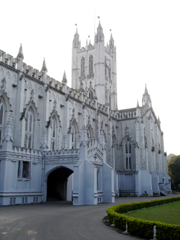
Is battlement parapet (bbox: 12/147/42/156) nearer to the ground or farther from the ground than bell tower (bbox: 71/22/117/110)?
nearer to the ground

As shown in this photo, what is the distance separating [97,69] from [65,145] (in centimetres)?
3711

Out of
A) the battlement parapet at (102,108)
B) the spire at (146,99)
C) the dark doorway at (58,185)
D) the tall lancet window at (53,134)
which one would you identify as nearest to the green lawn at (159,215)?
the dark doorway at (58,185)

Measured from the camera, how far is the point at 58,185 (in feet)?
96.6

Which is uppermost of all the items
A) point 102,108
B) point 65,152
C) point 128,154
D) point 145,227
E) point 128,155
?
point 102,108

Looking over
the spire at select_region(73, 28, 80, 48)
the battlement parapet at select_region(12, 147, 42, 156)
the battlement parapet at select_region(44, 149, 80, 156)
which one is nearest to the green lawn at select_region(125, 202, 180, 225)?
the battlement parapet at select_region(44, 149, 80, 156)

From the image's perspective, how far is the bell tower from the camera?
205ft

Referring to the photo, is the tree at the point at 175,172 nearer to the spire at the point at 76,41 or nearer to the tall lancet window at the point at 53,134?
the spire at the point at 76,41

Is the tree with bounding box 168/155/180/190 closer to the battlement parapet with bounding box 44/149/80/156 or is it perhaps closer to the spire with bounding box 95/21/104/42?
the spire with bounding box 95/21/104/42

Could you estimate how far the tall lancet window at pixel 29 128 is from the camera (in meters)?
29.3

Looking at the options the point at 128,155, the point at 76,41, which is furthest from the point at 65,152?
the point at 76,41

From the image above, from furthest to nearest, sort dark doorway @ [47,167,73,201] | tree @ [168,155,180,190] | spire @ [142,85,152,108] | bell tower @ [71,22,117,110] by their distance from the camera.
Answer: tree @ [168,155,180,190], bell tower @ [71,22,117,110], spire @ [142,85,152,108], dark doorway @ [47,167,73,201]

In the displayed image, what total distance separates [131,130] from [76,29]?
35.6 m

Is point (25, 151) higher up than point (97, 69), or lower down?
lower down

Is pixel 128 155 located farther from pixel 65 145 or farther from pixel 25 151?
pixel 25 151
